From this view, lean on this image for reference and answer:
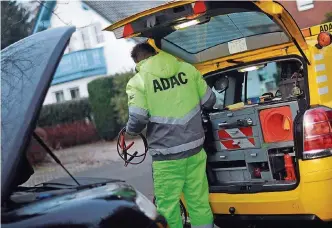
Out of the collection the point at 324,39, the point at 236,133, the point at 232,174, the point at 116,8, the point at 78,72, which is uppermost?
the point at 116,8

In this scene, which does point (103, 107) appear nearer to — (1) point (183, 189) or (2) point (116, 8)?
(2) point (116, 8)

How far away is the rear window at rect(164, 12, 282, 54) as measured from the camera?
4.45 metres

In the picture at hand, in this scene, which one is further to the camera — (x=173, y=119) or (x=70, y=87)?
(x=70, y=87)

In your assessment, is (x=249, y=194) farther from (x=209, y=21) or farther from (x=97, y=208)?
(x=97, y=208)

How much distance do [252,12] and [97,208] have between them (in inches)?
96.2

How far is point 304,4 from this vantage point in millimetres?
21938

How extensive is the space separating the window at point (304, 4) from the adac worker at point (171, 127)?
59.4ft

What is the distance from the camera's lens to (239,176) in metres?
4.95

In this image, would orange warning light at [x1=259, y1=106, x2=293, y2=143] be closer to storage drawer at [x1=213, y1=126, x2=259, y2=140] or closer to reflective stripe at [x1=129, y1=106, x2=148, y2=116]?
storage drawer at [x1=213, y1=126, x2=259, y2=140]

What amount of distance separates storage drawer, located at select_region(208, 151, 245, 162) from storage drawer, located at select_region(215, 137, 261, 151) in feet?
0.13

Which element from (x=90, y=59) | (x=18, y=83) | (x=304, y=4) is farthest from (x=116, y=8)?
(x=18, y=83)

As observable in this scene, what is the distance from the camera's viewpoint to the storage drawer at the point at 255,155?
472cm

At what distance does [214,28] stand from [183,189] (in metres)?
1.54

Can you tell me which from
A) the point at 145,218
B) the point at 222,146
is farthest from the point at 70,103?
the point at 145,218
